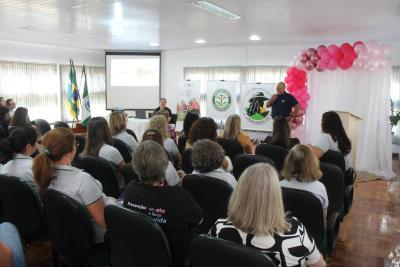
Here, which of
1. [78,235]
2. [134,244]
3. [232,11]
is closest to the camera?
[134,244]

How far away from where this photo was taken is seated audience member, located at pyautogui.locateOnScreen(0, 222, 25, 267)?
1.19 metres

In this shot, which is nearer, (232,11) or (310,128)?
(232,11)

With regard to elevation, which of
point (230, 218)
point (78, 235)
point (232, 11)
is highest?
point (232, 11)

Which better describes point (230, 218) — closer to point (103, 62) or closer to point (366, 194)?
point (366, 194)

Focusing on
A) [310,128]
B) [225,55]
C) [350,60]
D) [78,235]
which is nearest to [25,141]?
[78,235]

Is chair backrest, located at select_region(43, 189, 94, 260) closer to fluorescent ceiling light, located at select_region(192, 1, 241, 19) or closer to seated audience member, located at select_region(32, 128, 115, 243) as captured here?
seated audience member, located at select_region(32, 128, 115, 243)

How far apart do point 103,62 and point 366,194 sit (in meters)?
8.52

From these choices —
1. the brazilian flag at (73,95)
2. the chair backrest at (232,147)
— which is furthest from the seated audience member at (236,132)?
the brazilian flag at (73,95)

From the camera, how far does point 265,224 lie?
1434 millimetres

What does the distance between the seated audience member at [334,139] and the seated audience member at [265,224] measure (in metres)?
2.44

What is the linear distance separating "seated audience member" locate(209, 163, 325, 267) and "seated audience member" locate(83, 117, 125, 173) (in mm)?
2017

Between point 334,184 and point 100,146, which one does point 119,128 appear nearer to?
point 100,146

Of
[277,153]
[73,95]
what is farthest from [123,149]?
[73,95]

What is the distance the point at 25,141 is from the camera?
2.56 metres
